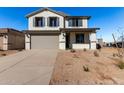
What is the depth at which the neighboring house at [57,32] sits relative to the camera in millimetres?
22469

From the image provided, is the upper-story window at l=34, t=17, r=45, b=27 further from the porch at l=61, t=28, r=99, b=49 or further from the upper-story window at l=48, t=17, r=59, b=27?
the porch at l=61, t=28, r=99, b=49

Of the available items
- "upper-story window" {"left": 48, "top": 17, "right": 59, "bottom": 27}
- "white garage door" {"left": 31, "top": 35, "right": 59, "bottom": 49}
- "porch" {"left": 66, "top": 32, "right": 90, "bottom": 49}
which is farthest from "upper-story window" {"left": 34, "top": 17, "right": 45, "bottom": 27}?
"porch" {"left": 66, "top": 32, "right": 90, "bottom": 49}

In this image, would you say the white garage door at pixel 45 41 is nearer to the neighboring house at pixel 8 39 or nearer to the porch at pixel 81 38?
the porch at pixel 81 38

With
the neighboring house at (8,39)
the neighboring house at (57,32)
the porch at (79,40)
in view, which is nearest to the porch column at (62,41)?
the neighboring house at (57,32)

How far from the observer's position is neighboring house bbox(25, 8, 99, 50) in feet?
73.7

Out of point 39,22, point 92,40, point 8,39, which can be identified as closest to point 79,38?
point 92,40

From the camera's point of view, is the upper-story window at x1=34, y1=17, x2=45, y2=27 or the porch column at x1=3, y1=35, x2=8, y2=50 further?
the porch column at x1=3, y1=35, x2=8, y2=50

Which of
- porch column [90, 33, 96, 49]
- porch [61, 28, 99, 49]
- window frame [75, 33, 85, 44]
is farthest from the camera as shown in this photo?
window frame [75, 33, 85, 44]
